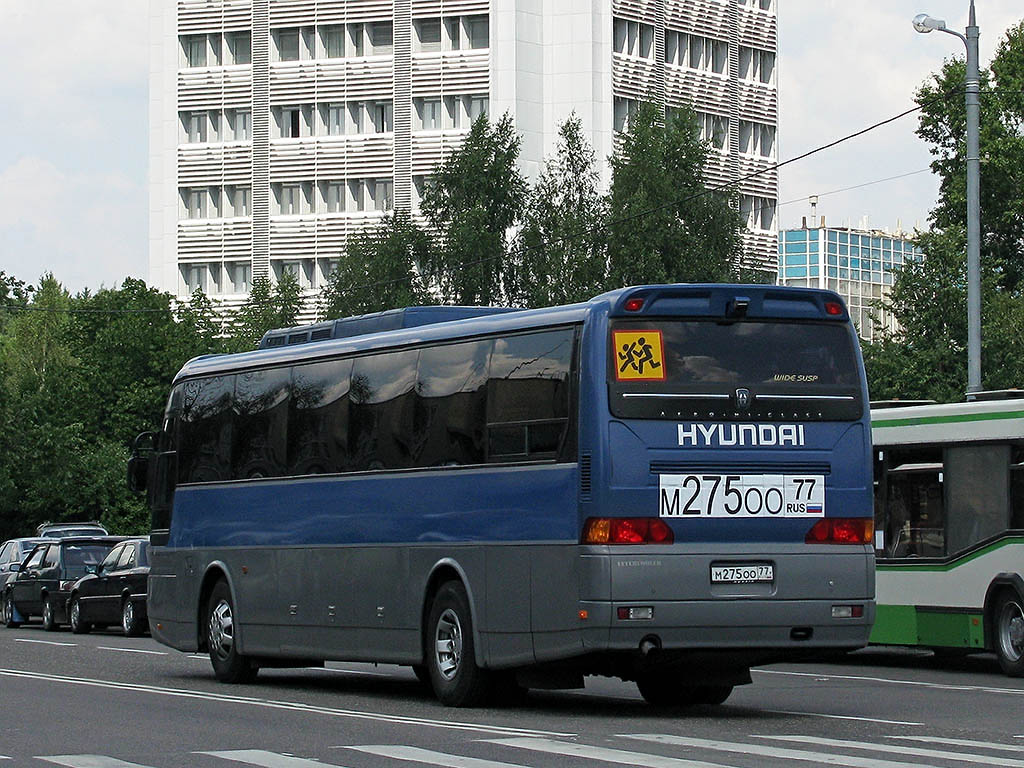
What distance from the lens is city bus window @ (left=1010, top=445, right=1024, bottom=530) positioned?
2259 centimetres

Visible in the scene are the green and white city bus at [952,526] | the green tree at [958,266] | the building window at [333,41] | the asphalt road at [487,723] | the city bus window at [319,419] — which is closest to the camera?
the asphalt road at [487,723]

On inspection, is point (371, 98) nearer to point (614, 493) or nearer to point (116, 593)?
point (116, 593)

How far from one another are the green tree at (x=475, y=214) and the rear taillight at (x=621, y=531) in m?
47.6

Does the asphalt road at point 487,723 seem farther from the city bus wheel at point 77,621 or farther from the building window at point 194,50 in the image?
the building window at point 194,50

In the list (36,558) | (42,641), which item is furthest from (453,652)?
(36,558)

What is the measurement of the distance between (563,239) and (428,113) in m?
35.3

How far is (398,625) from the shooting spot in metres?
18.6

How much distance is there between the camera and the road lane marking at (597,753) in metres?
12.5

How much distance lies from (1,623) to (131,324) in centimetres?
3921

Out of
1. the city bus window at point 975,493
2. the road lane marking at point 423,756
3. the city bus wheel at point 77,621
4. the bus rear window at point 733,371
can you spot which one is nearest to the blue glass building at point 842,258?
the city bus wheel at point 77,621

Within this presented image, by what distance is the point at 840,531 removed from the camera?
1675 centimetres

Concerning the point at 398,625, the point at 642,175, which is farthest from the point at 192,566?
the point at 642,175

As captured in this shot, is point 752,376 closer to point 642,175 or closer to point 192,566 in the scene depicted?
point 192,566

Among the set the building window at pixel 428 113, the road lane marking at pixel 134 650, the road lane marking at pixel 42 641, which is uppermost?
the building window at pixel 428 113
